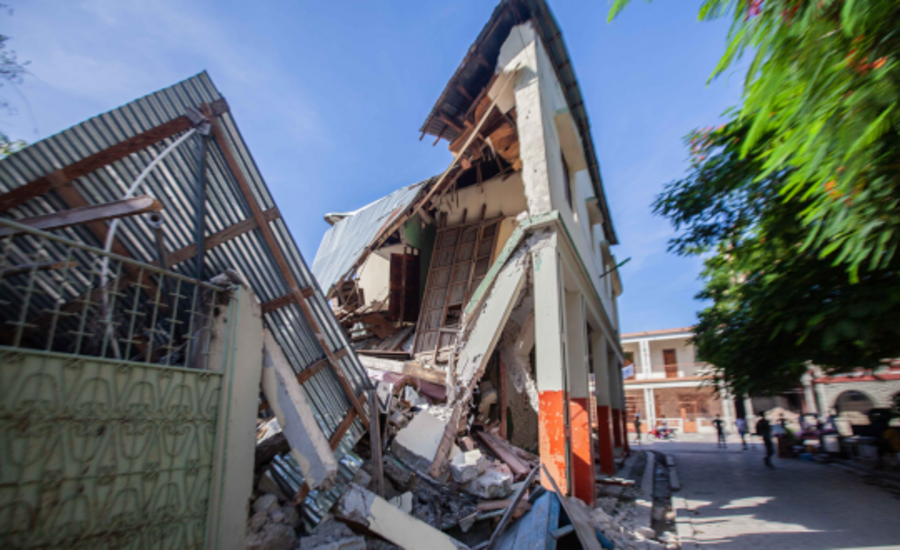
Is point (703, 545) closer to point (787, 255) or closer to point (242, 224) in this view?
point (787, 255)

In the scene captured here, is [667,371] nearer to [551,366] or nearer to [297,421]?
[551,366]

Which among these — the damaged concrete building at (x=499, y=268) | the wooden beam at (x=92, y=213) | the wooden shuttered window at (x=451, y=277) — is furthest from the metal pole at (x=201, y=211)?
the wooden shuttered window at (x=451, y=277)

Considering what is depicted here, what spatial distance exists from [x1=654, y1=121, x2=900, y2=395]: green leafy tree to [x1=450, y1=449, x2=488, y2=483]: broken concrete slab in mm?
4237

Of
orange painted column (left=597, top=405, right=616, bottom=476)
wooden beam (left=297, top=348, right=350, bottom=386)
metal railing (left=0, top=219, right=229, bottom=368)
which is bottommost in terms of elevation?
orange painted column (left=597, top=405, right=616, bottom=476)

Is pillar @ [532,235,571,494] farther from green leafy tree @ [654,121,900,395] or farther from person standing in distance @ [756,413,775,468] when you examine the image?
person standing in distance @ [756,413,775,468]

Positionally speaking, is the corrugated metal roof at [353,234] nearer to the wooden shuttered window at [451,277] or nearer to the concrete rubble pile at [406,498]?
the wooden shuttered window at [451,277]

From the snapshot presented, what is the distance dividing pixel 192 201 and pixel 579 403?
22.0ft

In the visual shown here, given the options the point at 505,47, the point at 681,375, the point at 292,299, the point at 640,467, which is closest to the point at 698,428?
the point at 681,375

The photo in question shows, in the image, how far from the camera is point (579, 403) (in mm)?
7883

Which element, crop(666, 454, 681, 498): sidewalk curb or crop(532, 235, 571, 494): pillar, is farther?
crop(666, 454, 681, 498): sidewalk curb

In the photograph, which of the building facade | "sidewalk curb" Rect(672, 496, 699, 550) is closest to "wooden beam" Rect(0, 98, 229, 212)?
"sidewalk curb" Rect(672, 496, 699, 550)

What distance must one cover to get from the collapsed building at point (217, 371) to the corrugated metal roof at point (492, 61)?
38.2 inches

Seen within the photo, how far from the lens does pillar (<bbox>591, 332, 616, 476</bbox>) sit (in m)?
10.7

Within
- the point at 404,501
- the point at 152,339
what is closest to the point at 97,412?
the point at 152,339
